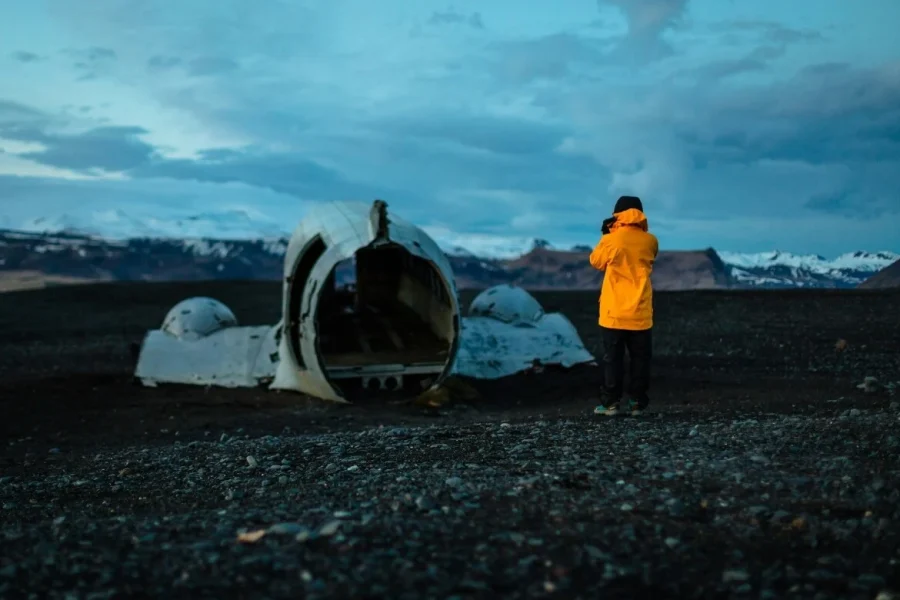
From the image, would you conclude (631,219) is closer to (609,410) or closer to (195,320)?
(609,410)

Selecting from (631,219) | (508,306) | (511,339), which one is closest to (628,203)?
(631,219)

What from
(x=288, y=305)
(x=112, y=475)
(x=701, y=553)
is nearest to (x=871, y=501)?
(x=701, y=553)

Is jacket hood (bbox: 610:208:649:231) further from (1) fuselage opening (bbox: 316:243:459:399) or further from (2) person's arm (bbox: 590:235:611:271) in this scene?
(1) fuselage opening (bbox: 316:243:459:399)

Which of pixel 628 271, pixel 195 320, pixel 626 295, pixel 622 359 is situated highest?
pixel 628 271

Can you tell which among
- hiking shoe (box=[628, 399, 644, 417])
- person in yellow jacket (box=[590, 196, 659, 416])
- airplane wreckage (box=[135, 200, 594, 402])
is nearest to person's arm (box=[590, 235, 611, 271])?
person in yellow jacket (box=[590, 196, 659, 416])

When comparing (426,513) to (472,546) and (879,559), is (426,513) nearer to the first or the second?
(472,546)

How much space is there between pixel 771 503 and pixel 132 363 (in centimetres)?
1525

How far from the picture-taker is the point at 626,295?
24.8 feet

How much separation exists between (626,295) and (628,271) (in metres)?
0.22

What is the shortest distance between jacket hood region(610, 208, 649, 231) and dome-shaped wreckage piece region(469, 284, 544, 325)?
6400 millimetres

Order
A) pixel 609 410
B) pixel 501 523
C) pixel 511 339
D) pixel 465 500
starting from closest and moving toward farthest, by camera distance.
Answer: pixel 501 523, pixel 465 500, pixel 609 410, pixel 511 339

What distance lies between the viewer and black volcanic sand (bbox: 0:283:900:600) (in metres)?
2.93

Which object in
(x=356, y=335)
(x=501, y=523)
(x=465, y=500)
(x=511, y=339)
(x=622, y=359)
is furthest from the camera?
(x=356, y=335)

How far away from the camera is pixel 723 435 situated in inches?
237
